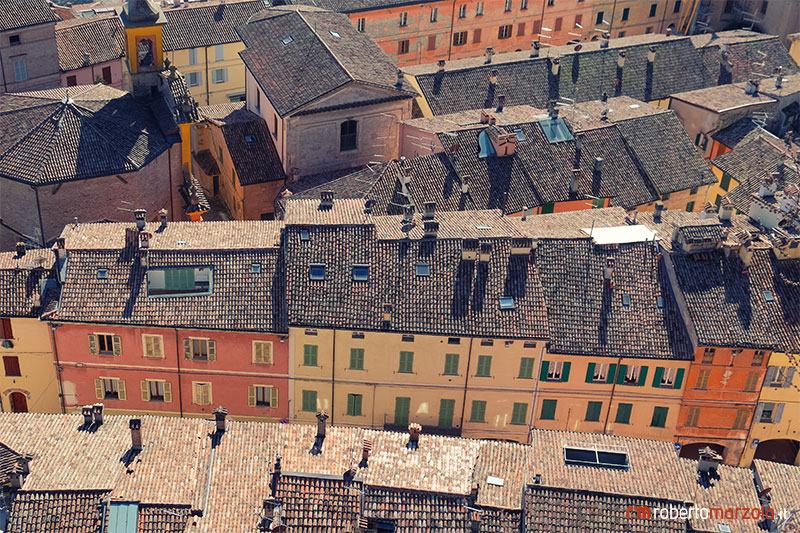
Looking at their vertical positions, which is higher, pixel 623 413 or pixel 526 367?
pixel 526 367

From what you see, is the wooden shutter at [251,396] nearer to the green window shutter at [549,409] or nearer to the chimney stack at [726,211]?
the green window shutter at [549,409]

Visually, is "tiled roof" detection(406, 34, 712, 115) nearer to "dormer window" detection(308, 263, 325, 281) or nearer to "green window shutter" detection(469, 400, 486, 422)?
"dormer window" detection(308, 263, 325, 281)

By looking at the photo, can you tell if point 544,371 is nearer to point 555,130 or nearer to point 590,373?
point 590,373

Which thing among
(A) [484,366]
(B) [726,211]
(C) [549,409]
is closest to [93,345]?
(A) [484,366]

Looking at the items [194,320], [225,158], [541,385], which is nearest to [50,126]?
[225,158]

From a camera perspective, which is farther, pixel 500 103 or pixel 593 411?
pixel 500 103

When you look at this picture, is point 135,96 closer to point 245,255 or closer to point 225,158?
point 225,158

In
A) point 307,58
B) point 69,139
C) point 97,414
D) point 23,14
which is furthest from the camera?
point 23,14

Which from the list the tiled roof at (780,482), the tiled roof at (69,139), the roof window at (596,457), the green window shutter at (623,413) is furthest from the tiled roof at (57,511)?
the tiled roof at (780,482)
